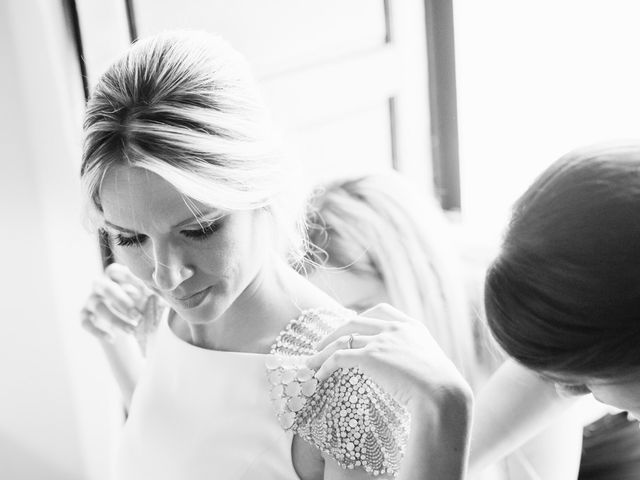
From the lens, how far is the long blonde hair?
1.41 metres

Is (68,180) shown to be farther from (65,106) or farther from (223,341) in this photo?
(223,341)

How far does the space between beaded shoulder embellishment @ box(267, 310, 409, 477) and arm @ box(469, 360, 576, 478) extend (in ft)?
1.06

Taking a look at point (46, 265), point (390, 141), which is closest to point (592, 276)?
point (46, 265)

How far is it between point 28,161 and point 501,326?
36.2 inches

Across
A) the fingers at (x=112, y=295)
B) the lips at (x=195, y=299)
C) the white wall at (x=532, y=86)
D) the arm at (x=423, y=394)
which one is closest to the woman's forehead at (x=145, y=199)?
the lips at (x=195, y=299)

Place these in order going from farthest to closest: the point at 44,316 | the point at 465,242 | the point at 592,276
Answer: the point at 465,242, the point at 44,316, the point at 592,276

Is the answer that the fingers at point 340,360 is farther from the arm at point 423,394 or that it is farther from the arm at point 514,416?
the arm at point 514,416

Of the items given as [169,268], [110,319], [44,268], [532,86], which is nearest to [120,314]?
[110,319]

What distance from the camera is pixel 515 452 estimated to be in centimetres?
133

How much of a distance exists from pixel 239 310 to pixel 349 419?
8.8 inches

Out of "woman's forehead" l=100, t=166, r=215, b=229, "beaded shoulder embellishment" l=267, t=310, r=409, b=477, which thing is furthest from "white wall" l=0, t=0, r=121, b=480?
"beaded shoulder embellishment" l=267, t=310, r=409, b=477

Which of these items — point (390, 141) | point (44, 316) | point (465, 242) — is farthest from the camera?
point (390, 141)

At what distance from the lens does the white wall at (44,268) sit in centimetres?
128

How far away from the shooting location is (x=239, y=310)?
0.97 meters
